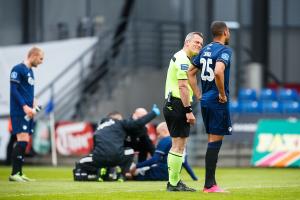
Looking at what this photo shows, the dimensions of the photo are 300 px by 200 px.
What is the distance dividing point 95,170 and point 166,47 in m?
14.7

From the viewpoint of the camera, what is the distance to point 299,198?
36.7ft

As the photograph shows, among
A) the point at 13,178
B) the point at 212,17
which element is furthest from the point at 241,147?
the point at 13,178

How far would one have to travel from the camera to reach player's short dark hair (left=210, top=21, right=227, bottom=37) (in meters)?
11.9

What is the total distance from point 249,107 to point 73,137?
4.90m

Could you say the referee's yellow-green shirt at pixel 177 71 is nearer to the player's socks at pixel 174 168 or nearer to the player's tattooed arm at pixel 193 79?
the player's tattooed arm at pixel 193 79

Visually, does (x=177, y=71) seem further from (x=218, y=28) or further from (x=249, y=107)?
(x=249, y=107)

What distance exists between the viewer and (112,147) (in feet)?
51.1

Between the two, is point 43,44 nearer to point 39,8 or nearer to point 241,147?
point 39,8

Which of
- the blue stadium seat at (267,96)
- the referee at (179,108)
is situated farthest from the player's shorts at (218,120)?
the blue stadium seat at (267,96)

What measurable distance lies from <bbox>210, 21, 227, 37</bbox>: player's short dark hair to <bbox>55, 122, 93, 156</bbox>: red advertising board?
44.3 feet

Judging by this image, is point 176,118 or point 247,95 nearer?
point 176,118

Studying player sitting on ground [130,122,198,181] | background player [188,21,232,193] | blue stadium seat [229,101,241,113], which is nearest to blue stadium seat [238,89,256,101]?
blue stadium seat [229,101,241,113]

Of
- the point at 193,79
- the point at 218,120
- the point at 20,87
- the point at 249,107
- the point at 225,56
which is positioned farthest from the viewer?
the point at 249,107

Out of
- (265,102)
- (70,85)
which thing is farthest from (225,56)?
(70,85)
